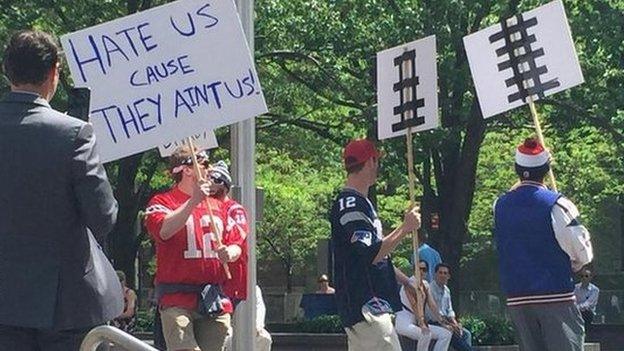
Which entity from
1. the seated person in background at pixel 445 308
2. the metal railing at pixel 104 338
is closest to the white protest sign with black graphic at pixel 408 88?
the metal railing at pixel 104 338

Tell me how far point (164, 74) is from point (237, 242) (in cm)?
108

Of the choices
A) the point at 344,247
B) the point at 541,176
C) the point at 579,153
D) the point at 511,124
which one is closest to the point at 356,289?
the point at 344,247

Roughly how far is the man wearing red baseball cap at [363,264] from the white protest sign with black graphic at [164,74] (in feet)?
2.40

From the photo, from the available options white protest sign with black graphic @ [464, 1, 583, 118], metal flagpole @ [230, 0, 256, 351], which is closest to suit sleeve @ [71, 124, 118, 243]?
metal flagpole @ [230, 0, 256, 351]

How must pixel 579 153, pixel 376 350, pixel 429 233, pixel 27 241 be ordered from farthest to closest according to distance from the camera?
pixel 579 153 < pixel 429 233 < pixel 376 350 < pixel 27 241

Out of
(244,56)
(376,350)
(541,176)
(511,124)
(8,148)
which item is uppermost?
(511,124)

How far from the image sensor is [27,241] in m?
5.37

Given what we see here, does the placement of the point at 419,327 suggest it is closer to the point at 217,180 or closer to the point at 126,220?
the point at 217,180

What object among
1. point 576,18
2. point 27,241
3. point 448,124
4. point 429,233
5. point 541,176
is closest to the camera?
point 27,241

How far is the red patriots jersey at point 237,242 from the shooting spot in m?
8.50

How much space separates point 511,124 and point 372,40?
12.5 feet

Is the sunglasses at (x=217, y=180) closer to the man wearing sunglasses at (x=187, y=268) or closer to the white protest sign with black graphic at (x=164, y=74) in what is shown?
A: the man wearing sunglasses at (x=187, y=268)

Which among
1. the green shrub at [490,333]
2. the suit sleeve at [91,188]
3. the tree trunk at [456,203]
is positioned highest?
the tree trunk at [456,203]

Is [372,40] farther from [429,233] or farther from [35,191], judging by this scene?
[35,191]
